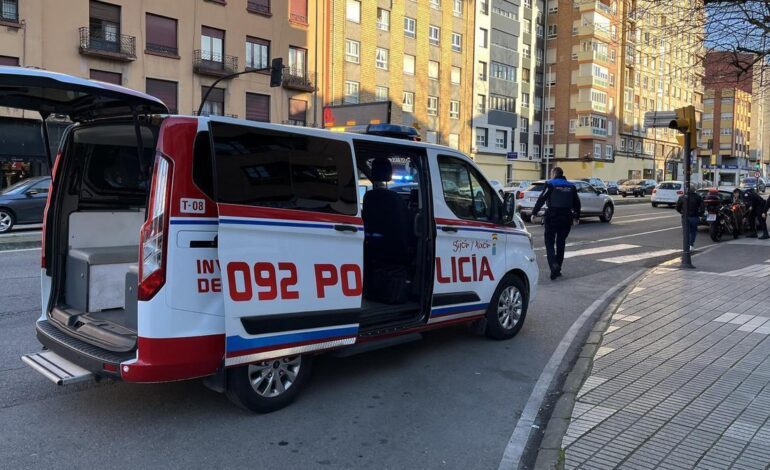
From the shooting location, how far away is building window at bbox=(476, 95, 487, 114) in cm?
5162

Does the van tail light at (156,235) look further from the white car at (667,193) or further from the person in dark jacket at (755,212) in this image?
the white car at (667,193)

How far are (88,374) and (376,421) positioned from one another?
1909 mm

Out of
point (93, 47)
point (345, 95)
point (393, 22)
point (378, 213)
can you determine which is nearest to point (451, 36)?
point (393, 22)

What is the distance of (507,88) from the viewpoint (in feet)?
181

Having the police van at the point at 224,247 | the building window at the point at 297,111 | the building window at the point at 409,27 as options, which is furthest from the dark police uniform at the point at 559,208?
the building window at the point at 409,27

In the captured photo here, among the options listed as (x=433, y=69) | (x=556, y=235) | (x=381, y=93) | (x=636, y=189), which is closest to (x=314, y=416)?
(x=556, y=235)

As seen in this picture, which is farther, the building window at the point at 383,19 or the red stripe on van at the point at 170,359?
the building window at the point at 383,19

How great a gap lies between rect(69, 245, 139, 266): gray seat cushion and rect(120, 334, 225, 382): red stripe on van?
130 cm

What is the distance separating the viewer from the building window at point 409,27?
43.9 m

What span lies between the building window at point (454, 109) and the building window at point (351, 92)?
1107cm

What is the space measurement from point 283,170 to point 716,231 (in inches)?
654

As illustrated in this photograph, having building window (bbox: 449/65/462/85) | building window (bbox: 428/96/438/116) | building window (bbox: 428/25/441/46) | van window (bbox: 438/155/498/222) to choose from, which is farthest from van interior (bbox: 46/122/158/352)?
building window (bbox: 449/65/462/85)

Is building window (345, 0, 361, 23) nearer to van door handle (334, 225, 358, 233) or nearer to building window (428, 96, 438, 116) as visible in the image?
building window (428, 96, 438, 116)

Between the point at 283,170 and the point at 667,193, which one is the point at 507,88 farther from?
the point at 283,170
